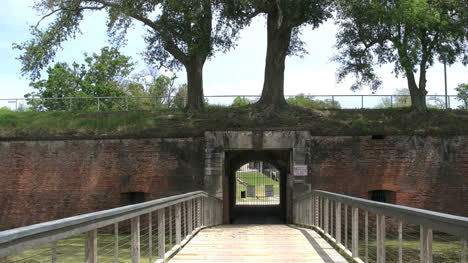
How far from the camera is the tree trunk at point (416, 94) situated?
20.1 meters

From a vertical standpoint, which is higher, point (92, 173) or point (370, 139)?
point (370, 139)

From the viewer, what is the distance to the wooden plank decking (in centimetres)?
716

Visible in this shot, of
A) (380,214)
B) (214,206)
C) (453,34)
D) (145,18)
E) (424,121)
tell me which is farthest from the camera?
(145,18)

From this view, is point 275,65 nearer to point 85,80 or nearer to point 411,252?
point 411,252

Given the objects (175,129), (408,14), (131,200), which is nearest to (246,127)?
(175,129)

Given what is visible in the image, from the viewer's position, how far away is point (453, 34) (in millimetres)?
18234

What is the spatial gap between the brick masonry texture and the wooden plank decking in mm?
8409

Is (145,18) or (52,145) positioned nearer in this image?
(52,145)

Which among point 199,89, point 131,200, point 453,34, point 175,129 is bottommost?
point 131,200

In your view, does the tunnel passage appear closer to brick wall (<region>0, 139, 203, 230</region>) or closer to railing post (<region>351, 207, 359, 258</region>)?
brick wall (<region>0, 139, 203, 230</region>)

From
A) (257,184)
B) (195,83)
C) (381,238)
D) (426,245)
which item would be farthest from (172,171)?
(257,184)

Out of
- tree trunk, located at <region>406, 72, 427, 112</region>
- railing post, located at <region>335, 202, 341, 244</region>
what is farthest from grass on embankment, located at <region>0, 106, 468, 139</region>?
railing post, located at <region>335, 202, 341, 244</region>

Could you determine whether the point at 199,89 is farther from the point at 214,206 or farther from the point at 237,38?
the point at 214,206

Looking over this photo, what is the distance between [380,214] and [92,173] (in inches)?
595
